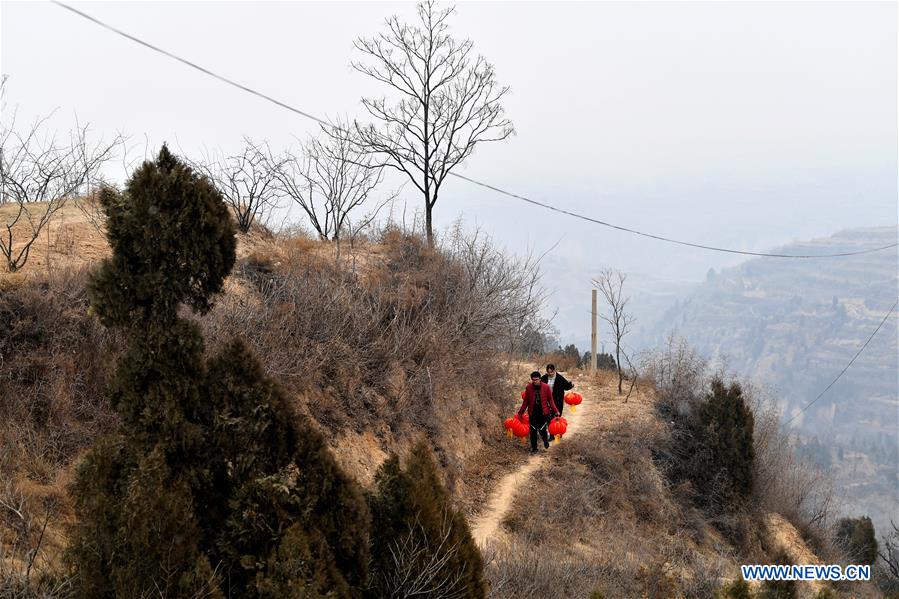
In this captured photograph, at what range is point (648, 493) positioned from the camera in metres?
13.9

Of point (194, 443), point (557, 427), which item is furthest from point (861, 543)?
point (194, 443)

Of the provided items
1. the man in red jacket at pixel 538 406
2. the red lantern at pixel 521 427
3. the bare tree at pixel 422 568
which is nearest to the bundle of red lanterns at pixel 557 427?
the man in red jacket at pixel 538 406

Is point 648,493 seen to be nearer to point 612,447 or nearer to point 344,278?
point 612,447

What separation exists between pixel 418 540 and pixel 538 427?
8.29 metres

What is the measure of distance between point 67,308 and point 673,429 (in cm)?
1305

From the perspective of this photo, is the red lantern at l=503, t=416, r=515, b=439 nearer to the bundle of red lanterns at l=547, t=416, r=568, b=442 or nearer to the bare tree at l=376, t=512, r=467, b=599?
the bundle of red lanterns at l=547, t=416, r=568, b=442

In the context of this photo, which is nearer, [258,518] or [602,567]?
[258,518]

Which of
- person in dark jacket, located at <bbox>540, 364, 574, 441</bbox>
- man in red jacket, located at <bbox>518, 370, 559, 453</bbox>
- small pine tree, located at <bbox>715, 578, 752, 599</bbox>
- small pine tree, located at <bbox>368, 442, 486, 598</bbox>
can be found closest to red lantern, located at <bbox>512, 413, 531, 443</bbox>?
man in red jacket, located at <bbox>518, 370, 559, 453</bbox>

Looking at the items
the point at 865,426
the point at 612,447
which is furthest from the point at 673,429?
the point at 865,426

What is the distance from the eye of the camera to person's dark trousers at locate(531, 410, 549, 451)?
13125mm

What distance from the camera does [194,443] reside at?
14.3ft

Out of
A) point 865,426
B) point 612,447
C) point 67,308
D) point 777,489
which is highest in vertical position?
point 67,308

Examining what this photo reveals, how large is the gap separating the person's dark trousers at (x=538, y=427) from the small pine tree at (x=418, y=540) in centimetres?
754

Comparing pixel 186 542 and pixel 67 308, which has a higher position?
pixel 67 308
